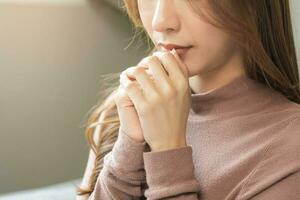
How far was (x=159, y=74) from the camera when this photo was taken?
2.29 ft

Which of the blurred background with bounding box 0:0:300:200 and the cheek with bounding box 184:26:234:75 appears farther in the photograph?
the blurred background with bounding box 0:0:300:200

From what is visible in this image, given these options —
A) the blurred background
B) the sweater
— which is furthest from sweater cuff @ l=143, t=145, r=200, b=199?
the blurred background

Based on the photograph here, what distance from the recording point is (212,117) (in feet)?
2.55

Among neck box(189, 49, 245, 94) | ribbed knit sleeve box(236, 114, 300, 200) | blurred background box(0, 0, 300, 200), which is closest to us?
ribbed knit sleeve box(236, 114, 300, 200)

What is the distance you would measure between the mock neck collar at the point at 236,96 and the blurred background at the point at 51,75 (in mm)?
1038

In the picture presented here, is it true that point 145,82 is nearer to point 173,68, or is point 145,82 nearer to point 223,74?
point 173,68

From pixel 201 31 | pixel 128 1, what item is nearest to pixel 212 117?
pixel 201 31

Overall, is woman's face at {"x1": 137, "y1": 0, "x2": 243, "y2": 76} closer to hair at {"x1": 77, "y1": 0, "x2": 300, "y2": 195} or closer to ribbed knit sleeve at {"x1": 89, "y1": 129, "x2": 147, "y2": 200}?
hair at {"x1": 77, "y1": 0, "x2": 300, "y2": 195}

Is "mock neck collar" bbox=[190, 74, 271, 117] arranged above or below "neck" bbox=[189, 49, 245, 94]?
below

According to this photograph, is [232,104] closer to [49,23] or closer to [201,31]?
[201,31]

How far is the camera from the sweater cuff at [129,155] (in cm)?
73

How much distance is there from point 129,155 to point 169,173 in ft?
0.28

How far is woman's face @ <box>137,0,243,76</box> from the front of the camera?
682mm

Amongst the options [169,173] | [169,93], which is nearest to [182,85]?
[169,93]
